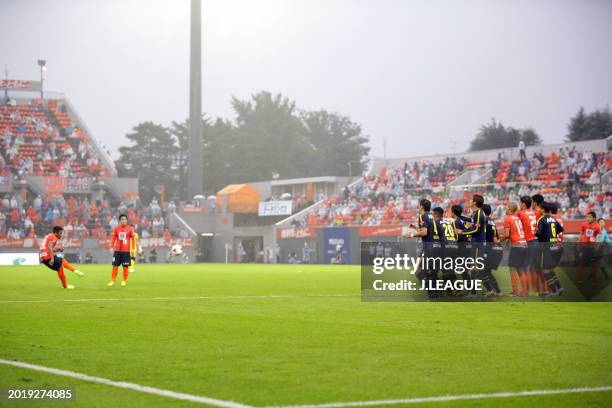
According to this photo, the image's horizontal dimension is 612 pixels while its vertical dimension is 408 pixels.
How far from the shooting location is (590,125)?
318 ft

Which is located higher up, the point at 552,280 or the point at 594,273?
the point at 594,273

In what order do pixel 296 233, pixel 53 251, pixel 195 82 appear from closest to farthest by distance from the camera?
pixel 53 251 → pixel 296 233 → pixel 195 82

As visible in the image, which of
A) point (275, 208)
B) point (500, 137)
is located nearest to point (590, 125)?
point (500, 137)

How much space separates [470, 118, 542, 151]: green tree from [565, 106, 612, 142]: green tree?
388 cm

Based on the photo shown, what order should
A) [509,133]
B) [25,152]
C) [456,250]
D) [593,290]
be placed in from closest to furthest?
1. [456,250]
2. [593,290]
3. [25,152]
4. [509,133]

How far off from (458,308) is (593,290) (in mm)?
4770

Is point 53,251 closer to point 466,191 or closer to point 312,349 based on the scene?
point 312,349

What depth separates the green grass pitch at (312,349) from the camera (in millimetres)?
8164

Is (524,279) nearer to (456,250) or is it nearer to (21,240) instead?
(456,250)

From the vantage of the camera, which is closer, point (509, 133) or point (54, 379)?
point (54, 379)

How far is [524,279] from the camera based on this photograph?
791 inches

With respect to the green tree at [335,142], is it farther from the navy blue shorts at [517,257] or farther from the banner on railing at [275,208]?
the navy blue shorts at [517,257]

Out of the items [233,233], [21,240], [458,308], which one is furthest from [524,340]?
[233,233]

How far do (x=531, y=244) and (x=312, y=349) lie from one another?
10.3 metres
